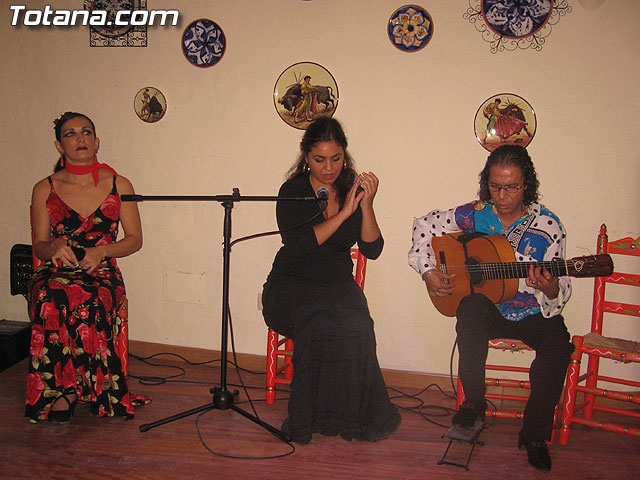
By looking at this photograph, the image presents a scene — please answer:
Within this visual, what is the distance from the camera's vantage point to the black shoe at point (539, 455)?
2.18 m

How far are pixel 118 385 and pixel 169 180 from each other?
1260 millimetres

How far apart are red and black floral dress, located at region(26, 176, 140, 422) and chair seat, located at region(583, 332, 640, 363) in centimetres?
206

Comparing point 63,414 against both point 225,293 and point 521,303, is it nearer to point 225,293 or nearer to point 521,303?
point 225,293

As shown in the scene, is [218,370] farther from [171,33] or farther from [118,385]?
[171,33]

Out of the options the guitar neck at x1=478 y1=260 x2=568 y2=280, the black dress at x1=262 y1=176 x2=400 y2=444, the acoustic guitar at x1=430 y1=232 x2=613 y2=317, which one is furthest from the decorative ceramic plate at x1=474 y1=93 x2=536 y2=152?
the black dress at x1=262 y1=176 x2=400 y2=444

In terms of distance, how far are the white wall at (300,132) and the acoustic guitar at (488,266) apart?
0.36 metres

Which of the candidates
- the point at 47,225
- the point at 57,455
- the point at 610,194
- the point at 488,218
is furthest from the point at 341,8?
the point at 57,455

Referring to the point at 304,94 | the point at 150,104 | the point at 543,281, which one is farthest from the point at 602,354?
the point at 150,104

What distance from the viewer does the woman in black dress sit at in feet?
7.64

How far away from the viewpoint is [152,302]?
341cm

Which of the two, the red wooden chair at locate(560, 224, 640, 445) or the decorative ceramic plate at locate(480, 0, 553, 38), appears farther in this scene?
the decorative ceramic plate at locate(480, 0, 553, 38)

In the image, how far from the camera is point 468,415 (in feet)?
7.82

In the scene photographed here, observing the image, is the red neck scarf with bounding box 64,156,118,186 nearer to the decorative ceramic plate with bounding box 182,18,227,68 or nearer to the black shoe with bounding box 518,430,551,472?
the decorative ceramic plate with bounding box 182,18,227,68

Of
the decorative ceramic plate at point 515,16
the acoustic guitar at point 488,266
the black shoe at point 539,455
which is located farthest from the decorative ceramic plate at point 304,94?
the black shoe at point 539,455
